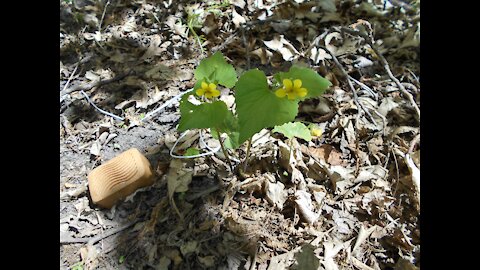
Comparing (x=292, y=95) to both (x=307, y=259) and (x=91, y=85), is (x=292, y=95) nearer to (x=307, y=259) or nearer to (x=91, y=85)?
(x=307, y=259)

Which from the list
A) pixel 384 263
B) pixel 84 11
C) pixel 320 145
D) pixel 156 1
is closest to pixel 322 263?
pixel 384 263

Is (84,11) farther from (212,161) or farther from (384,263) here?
(384,263)

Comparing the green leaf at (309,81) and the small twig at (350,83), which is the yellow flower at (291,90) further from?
the small twig at (350,83)

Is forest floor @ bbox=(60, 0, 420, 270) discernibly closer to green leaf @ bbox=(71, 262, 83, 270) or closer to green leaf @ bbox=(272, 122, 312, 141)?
green leaf @ bbox=(71, 262, 83, 270)

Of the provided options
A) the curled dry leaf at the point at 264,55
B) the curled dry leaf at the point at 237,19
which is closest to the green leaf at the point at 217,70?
the curled dry leaf at the point at 264,55

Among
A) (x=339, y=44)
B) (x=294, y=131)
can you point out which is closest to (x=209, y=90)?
(x=294, y=131)

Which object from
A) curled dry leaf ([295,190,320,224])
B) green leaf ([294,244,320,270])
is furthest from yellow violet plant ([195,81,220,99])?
green leaf ([294,244,320,270])
